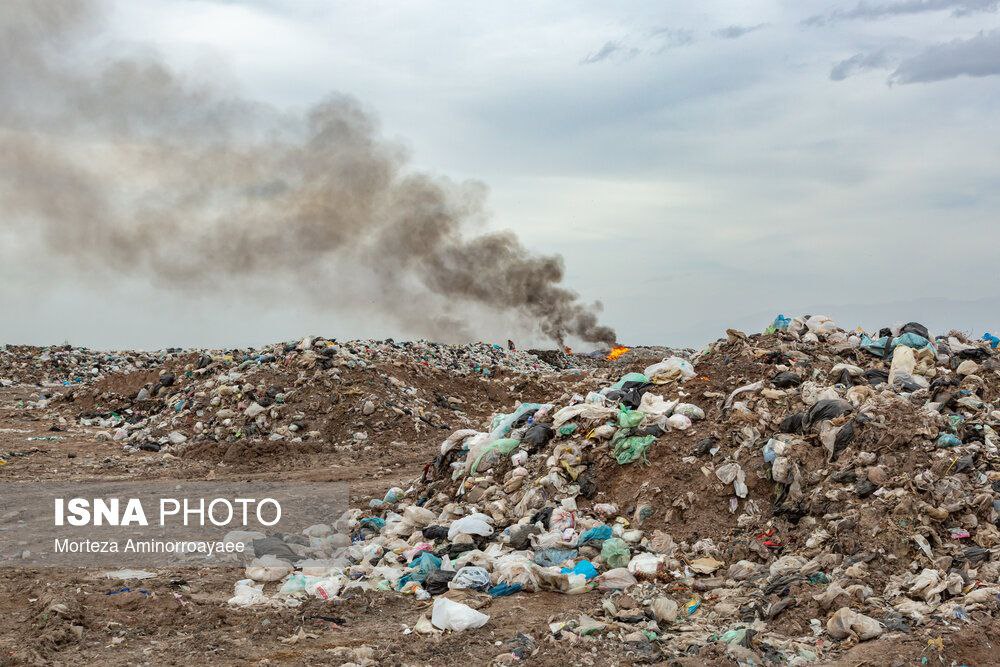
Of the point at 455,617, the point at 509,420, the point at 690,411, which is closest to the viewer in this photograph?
the point at 455,617

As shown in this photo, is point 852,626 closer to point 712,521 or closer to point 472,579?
point 712,521

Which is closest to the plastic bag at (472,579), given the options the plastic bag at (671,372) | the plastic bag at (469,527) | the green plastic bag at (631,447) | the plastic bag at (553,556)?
the plastic bag at (553,556)

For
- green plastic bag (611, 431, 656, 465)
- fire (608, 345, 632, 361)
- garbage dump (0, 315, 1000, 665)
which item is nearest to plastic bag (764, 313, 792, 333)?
garbage dump (0, 315, 1000, 665)

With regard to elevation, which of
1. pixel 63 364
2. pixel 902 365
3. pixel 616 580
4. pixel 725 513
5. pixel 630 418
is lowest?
pixel 616 580

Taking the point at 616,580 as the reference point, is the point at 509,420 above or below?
above

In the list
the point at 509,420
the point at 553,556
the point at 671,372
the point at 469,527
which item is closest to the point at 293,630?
the point at 469,527

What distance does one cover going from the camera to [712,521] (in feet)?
23.1

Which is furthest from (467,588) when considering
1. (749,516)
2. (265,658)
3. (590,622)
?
(749,516)

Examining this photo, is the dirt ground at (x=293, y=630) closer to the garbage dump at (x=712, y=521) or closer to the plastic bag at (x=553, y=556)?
the garbage dump at (x=712, y=521)

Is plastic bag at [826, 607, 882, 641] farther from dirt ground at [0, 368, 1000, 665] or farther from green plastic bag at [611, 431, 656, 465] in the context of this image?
green plastic bag at [611, 431, 656, 465]

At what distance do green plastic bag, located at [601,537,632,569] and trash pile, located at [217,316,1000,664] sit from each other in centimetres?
1

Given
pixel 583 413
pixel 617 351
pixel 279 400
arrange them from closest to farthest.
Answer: pixel 583 413 → pixel 279 400 → pixel 617 351

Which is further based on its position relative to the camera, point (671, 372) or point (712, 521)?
point (671, 372)

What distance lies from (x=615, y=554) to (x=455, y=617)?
161cm
